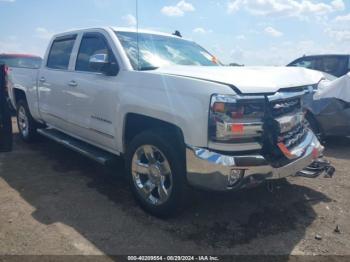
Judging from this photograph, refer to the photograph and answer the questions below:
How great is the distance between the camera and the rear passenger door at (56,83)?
5172mm

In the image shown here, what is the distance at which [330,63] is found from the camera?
915 cm

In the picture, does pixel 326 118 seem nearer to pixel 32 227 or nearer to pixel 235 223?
pixel 235 223

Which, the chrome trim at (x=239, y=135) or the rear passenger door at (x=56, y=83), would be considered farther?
the rear passenger door at (x=56, y=83)

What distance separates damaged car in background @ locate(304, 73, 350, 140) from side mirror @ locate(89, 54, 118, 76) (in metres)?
3.78

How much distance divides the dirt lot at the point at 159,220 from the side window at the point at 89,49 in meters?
1.50

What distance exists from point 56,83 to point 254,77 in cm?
320

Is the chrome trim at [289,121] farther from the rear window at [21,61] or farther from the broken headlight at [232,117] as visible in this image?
the rear window at [21,61]

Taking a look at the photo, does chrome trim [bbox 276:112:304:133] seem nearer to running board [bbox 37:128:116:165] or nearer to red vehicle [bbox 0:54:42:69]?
running board [bbox 37:128:116:165]

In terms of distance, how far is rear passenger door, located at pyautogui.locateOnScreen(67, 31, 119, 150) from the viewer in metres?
4.14

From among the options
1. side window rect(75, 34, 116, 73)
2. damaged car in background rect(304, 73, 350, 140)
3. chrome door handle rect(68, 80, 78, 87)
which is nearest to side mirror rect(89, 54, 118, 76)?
side window rect(75, 34, 116, 73)

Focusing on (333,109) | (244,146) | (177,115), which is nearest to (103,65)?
(177,115)

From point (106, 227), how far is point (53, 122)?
2777 millimetres

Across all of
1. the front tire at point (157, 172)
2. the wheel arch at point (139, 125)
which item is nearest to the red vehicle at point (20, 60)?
the wheel arch at point (139, 125)

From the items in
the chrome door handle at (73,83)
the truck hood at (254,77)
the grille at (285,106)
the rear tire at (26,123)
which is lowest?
the rear tire at (26,123)
